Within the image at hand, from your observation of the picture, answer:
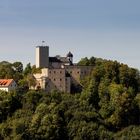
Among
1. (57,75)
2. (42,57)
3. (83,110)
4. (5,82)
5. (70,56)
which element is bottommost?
(83,110)

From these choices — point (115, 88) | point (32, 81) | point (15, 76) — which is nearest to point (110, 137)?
point (115, 88)

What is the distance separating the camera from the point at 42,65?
300ft

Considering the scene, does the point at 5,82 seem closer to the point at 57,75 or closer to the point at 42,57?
the point at 57,75

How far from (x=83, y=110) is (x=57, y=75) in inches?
318

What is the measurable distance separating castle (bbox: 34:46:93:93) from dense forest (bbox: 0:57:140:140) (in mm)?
1098

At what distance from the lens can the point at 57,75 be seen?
86.6 meters

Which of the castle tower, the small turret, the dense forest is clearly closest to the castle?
the castle tower

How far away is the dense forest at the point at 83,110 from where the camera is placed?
250ft

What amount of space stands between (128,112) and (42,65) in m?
15.3

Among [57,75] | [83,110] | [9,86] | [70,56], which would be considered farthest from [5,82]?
[83,110]

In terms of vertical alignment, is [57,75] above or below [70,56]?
below

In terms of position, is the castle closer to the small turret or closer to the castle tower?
the castle tower

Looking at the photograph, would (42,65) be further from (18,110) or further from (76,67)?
(18,110)

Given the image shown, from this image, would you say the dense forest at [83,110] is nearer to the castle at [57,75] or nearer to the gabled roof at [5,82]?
the castle at [57,75]
